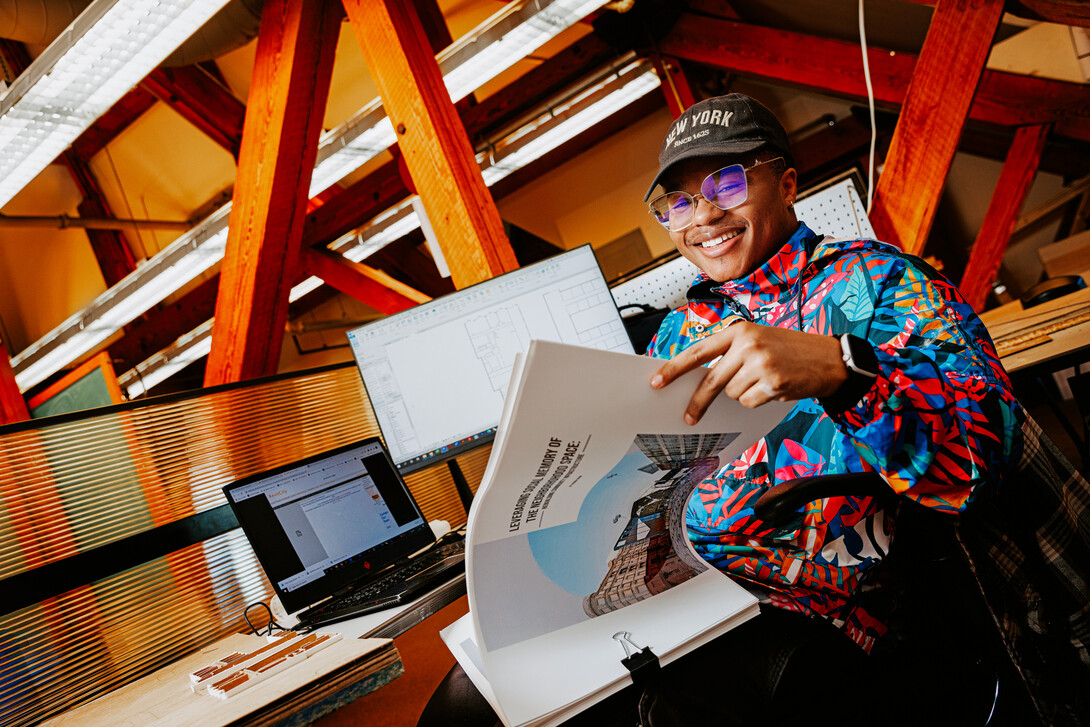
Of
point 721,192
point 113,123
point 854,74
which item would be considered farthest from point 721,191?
point 113,123

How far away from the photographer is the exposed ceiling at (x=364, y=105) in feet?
14.9

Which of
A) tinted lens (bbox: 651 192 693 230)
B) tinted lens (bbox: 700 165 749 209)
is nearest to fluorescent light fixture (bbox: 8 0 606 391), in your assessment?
tinted lens (bbox: 651 192 693 230)

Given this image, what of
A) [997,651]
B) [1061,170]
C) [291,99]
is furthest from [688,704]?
[1061,170]

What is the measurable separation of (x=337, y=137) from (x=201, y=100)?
7.88 ft

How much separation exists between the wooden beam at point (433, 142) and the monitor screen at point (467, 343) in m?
0.32

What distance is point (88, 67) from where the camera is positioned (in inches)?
95.2

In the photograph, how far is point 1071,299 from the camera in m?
2.69

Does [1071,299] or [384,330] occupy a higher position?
[384,330]

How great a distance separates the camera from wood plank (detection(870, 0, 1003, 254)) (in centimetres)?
222

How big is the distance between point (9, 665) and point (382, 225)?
467 cm

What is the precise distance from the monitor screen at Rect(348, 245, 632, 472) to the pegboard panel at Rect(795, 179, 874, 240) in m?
0.81

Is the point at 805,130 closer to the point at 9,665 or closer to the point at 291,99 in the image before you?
the point at 291,99

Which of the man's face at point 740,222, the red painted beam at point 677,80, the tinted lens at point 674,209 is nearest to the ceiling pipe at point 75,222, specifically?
the red painted beam at point 677,80

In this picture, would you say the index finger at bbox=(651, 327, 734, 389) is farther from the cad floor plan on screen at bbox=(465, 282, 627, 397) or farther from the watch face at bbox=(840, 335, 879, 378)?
the cad floor plan on screen at bbox=(465, 282, 627, 397)
